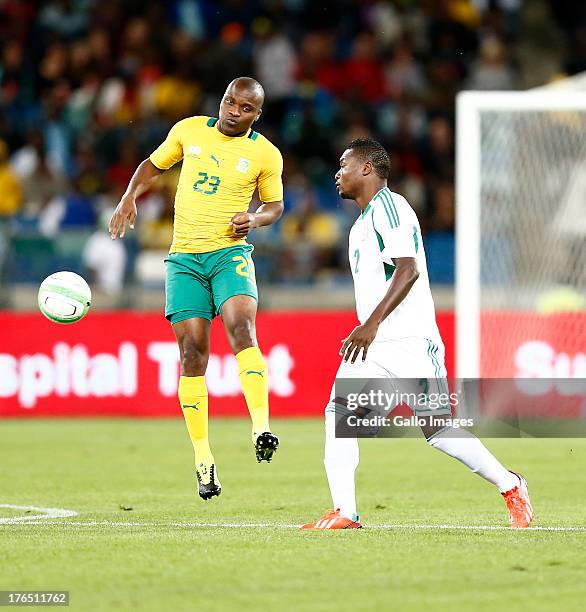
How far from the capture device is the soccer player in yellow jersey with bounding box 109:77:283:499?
8.54 meters

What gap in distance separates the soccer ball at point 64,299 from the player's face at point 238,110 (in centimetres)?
130

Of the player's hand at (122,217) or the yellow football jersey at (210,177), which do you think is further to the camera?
the yellow football jersey at (210,177)

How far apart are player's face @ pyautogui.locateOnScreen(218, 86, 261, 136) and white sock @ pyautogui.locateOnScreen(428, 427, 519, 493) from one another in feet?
7.67

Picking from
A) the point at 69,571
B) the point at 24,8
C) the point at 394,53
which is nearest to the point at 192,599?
the point at 69,571

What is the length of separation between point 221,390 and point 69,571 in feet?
33.3

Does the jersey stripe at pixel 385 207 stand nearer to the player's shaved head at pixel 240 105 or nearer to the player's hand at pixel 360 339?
the player's hand at pixel 360 339

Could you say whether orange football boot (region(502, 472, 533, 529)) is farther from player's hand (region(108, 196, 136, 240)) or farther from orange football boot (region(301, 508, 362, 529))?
player's hand (region(108, 196, 136, 240))

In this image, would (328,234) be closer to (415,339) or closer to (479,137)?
(479,137)

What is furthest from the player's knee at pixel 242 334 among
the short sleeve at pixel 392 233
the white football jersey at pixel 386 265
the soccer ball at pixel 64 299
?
the short sleeve at pixel 392 233

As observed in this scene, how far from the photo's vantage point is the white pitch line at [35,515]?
26.2ft

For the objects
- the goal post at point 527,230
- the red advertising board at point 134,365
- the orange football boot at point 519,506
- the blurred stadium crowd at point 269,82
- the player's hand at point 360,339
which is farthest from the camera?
the blurred stadium crowd at point 269,82

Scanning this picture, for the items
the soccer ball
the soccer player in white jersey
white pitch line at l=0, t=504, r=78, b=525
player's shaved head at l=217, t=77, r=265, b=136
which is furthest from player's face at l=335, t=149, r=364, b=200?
white pitch line at l=0, t=504, r=78, b=525

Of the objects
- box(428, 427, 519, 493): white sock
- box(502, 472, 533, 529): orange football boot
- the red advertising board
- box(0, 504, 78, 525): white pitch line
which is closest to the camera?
box(428, 427, 519, 493): white sock

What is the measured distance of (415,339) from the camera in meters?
7.50
